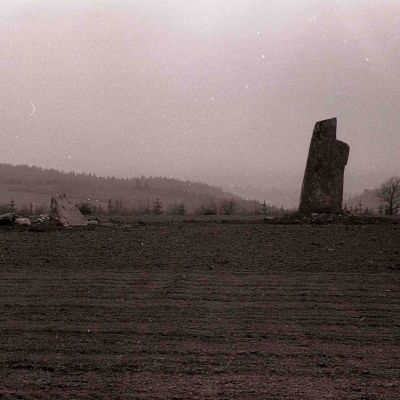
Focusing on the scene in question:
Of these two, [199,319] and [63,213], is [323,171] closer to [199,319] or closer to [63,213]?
[63,213]

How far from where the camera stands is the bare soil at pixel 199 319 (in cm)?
423

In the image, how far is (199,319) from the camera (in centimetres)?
591

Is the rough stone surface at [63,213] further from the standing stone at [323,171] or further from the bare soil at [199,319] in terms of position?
the standing stone at [323,171]

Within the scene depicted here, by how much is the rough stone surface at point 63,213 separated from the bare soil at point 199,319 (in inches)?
130

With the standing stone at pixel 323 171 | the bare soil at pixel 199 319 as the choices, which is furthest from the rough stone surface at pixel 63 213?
the standing stone at pixel 323 171

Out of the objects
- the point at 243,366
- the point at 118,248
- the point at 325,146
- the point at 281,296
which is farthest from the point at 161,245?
the point at 325,146

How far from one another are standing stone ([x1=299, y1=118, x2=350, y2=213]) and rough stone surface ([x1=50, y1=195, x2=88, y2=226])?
21.0 ft

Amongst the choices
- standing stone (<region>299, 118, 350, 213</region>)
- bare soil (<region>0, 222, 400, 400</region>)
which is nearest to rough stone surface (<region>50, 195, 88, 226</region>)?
bare soil (<region>0, 222, 400, 400</region>)

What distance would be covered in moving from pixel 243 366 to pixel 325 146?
40.5 feet

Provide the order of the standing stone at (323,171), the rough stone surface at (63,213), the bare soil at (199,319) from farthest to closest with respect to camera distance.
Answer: the standing stone at (323,171)
the rough stone surface at (63,213)
the bare soil at (199,319)

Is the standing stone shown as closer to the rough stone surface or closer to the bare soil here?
the bare soil

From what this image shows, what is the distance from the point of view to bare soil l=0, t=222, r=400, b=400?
4230 millimetres

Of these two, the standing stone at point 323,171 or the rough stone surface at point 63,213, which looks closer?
the rough stone surface at point 63,213

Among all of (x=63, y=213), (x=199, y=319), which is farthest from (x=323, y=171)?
(x=199, y=319)
